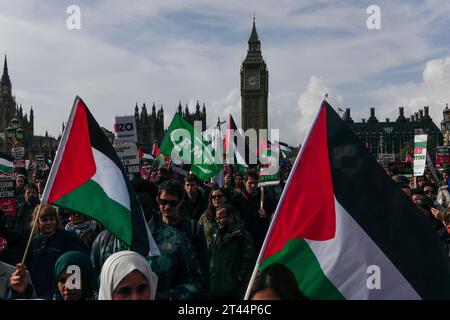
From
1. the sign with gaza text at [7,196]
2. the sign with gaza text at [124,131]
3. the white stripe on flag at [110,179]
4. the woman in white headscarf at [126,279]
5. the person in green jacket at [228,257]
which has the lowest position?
the person in green jacket at [228,257]

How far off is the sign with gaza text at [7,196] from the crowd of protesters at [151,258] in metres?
1.23

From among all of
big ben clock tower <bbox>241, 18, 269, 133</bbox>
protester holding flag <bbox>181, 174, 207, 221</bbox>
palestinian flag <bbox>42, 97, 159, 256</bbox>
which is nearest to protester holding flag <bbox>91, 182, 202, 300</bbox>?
palestinian flag <bbox>42, 97, 159, 256</bbox>

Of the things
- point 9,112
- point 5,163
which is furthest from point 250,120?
point 5,163

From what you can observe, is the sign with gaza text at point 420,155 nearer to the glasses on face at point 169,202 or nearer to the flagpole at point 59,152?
the glasses on face at point 169,202

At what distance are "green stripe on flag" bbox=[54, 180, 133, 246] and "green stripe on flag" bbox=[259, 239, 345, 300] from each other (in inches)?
46.6

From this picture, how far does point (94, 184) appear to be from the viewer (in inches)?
164

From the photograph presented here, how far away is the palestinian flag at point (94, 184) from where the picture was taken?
3895mm

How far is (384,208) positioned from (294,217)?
454mm

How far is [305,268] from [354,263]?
237 millimetres

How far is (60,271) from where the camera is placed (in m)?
3.63

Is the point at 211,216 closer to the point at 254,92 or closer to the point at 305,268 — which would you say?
the point at 305,268

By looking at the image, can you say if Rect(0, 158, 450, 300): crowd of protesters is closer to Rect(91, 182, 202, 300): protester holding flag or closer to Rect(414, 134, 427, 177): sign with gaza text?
Rect(91, 182, 202, 300): protester holding flag

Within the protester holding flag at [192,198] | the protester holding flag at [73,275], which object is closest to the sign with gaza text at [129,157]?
the protester holding flag at [192,198]
